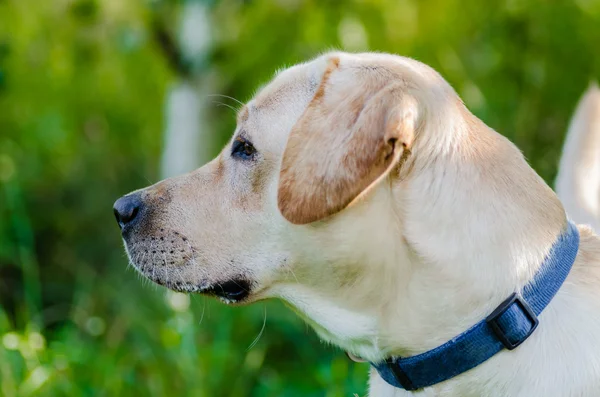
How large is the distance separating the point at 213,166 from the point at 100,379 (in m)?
1.60

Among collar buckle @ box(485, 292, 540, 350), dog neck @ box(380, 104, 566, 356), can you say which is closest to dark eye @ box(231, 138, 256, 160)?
dog neck @ box(380, 104, 566, 356)

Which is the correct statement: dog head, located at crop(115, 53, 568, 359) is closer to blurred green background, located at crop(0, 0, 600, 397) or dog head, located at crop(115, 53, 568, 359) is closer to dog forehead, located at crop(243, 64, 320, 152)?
dog forehead, located at crop(243, 64, 320, 152)

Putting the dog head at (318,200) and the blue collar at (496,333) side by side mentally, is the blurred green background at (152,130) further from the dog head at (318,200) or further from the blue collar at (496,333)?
the blue collar at (496,333)

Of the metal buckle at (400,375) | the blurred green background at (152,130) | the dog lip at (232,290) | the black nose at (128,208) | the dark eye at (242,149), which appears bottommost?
the blurred green background at (152,130)

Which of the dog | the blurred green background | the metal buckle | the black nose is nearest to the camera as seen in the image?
the metal buckle

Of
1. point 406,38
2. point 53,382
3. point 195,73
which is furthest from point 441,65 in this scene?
point 53,382

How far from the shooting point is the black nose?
2484mm

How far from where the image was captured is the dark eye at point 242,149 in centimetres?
239

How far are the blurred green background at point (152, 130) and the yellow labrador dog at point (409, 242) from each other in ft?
4.09

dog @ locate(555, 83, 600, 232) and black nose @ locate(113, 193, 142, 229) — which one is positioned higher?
black nose @ locate(113, 193, 142, 229)

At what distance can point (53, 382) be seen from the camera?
11.1ft

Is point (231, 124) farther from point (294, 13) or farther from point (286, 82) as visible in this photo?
point (286, 82)

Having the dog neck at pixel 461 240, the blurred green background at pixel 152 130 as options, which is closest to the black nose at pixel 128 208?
the dog neck at pixel 461 240

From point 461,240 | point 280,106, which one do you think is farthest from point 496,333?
point 280,106
